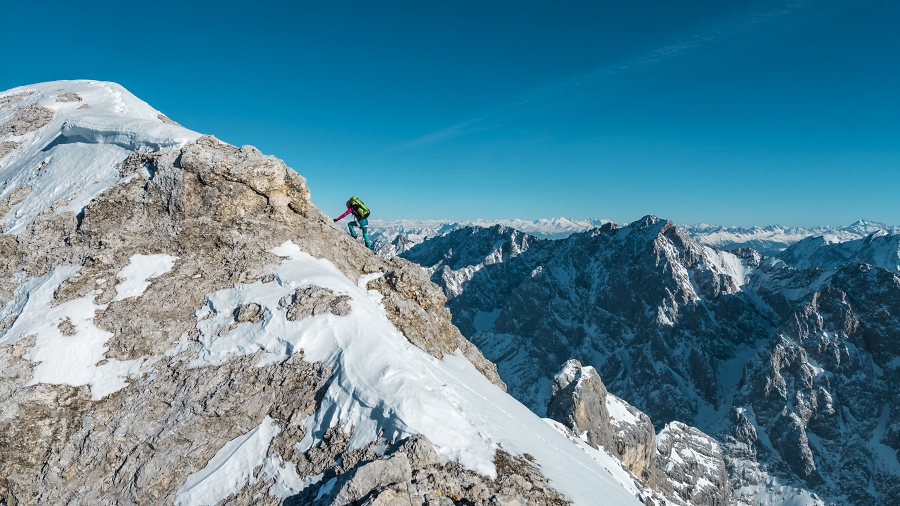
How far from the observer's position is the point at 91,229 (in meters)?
24.2

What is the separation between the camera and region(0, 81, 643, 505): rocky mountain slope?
1462 centimetres

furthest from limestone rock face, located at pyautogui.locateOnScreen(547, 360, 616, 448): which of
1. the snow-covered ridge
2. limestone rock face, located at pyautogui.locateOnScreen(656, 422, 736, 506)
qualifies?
the snow-covered ridge

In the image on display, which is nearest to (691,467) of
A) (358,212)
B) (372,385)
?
(358,212)

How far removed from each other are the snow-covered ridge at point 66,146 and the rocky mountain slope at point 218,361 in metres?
0.24

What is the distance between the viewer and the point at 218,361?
18.3 m

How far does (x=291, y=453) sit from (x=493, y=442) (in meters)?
7.47

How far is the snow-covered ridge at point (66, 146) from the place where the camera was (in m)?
27.2

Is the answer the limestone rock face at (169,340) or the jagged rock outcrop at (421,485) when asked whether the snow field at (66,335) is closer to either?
the limestone rock face at (169,340)

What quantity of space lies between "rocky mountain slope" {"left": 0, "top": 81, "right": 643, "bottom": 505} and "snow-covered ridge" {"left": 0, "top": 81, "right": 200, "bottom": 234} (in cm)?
24

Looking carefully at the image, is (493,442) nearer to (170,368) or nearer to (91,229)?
(170,368)

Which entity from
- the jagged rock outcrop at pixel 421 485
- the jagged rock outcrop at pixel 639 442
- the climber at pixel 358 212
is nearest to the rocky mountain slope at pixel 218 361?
the jagged rock outcrop at pixel 421 485

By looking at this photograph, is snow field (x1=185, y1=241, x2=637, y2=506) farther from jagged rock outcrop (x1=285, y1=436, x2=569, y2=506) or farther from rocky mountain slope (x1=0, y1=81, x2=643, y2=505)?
jagged rock outcrop (x1=285, y1=436, x2=569, y2=506)

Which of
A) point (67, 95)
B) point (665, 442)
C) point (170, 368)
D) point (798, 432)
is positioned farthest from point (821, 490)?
point (67, 95)

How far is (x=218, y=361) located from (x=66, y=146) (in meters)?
27.5
